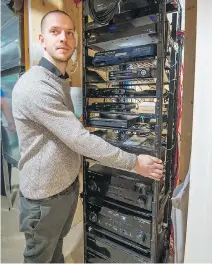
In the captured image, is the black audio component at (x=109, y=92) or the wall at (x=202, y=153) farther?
the black audio component at (x=109, y=92)

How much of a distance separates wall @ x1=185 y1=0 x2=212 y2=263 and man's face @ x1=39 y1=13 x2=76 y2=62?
62 centimetres

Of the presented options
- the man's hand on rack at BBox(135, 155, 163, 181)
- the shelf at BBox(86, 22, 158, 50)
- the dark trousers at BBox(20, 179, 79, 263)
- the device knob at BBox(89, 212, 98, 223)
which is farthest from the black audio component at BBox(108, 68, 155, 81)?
the device knob at BBox(89, 212, 98, 223)

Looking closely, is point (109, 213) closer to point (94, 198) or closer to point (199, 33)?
point (94, 198)

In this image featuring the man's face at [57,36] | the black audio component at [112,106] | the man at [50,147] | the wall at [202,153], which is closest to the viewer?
the wall at [202,153]

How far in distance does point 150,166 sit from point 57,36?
0.80 meters

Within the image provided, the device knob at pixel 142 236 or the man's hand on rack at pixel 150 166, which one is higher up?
the man's hand on rack at pixel 150 166

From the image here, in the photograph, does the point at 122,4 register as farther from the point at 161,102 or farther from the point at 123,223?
the point at 123,223

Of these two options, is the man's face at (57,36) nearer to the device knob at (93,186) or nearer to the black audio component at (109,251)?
the device knob at (93,186)

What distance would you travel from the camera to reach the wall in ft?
2.41

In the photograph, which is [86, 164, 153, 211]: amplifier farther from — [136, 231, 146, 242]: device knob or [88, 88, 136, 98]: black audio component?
[88, 88, 136, 98]: black audio component

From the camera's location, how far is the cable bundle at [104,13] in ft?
3.20

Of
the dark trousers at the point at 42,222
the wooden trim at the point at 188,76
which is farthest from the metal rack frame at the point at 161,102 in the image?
the dark trousers at the point at 42,222

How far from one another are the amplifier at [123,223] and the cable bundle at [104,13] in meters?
1.03

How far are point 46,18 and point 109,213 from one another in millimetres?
1118
